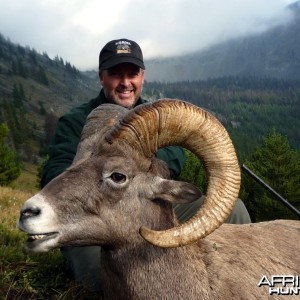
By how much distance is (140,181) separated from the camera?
4.98 metres

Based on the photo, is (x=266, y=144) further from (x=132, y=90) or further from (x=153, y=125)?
(x=153, y=125)

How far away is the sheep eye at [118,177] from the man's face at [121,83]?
11.2 feet

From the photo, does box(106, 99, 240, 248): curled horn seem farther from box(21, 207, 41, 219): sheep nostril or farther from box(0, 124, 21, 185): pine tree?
box(0, 124, 21, 185): pine tree

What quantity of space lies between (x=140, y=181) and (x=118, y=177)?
0.29 m

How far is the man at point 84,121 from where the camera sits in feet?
22.3

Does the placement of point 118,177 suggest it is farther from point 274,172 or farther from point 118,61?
point 274,172

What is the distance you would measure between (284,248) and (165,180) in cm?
193

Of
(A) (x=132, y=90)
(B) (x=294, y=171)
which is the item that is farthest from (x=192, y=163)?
(A) (x=132, y=90)

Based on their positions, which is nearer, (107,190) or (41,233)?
(41,233)

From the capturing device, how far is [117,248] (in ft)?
16.1

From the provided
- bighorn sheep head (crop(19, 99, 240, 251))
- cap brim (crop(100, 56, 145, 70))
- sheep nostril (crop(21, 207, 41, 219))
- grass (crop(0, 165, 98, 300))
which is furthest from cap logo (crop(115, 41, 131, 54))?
sheep nostril (crop(21, 207, 41, 219))

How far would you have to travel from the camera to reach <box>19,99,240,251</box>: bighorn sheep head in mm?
4520

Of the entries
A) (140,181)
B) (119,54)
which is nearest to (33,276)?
(140,181)

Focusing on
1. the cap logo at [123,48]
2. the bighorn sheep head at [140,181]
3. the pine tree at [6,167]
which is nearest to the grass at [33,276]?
the bighorn sheep head at [140,181]
